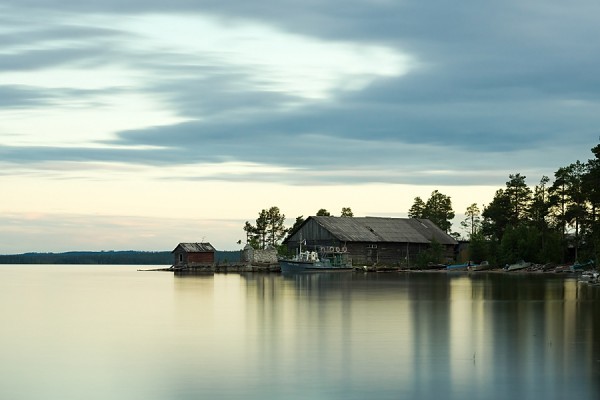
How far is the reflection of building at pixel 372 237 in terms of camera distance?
12394cm

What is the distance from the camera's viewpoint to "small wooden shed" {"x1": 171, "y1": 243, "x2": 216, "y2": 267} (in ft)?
416

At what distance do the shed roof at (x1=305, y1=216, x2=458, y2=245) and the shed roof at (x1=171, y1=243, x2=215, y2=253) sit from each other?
14994mm

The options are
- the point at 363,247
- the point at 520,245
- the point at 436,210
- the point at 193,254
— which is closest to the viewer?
the point at 520,245

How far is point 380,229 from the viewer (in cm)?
13000

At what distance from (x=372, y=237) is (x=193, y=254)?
24271 mm

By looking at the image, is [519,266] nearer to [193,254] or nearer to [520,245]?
[520,245]

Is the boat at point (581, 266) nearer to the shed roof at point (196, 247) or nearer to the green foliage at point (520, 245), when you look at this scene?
the green foliage at point (520, 245)

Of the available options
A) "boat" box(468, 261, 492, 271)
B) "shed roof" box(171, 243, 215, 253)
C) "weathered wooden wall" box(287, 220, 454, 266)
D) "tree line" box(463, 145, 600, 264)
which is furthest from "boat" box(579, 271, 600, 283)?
"shed roof" box(171, 243, 215, 253)

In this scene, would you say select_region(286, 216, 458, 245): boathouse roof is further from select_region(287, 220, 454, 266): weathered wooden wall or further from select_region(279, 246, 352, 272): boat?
select_region(279, 246, 352, 272): boat

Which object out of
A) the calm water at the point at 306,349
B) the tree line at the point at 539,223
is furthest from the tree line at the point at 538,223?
the calm water at the point at 306,349

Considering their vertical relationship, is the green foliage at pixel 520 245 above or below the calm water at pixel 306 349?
above

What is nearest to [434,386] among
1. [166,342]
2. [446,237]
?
[166,342]

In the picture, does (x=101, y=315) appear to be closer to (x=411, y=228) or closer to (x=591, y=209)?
(x=591, y=209)

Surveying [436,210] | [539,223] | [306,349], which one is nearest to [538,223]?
[539,223]
